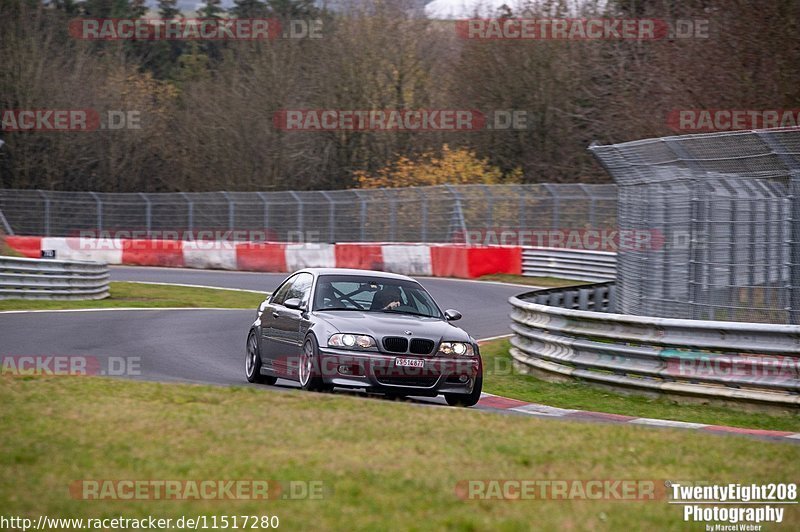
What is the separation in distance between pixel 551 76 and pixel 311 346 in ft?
115

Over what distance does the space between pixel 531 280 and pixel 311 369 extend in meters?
20.7

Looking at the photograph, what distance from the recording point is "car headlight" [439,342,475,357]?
11.0 m

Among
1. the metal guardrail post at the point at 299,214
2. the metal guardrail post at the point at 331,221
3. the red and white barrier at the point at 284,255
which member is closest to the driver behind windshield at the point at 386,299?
the red and white barrier at the point at 284,255

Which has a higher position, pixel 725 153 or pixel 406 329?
pixel 725 153

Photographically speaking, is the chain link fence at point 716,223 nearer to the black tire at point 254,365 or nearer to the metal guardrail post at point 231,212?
the black tire at point 254,365

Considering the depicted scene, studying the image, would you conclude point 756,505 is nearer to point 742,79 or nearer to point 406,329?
point 406,329

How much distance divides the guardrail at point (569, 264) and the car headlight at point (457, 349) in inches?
707

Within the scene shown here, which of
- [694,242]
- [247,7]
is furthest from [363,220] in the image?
[247,7]

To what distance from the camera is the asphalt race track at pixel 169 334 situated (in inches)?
539

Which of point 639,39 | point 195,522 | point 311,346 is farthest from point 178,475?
point 639,39

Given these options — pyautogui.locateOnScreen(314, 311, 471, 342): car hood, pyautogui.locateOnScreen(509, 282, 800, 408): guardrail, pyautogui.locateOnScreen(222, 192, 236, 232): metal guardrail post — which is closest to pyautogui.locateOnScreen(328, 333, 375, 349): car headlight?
pyautogui.locateOnScreen(314, 311, 471, 342): car hood

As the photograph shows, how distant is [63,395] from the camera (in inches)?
370

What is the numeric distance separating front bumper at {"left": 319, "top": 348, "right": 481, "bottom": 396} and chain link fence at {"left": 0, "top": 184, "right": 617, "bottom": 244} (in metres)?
19.4

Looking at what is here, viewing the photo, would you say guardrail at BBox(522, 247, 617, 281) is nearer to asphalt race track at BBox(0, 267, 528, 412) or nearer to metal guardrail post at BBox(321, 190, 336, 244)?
asphalt race track at BBox(0, 267, 528, 412)
